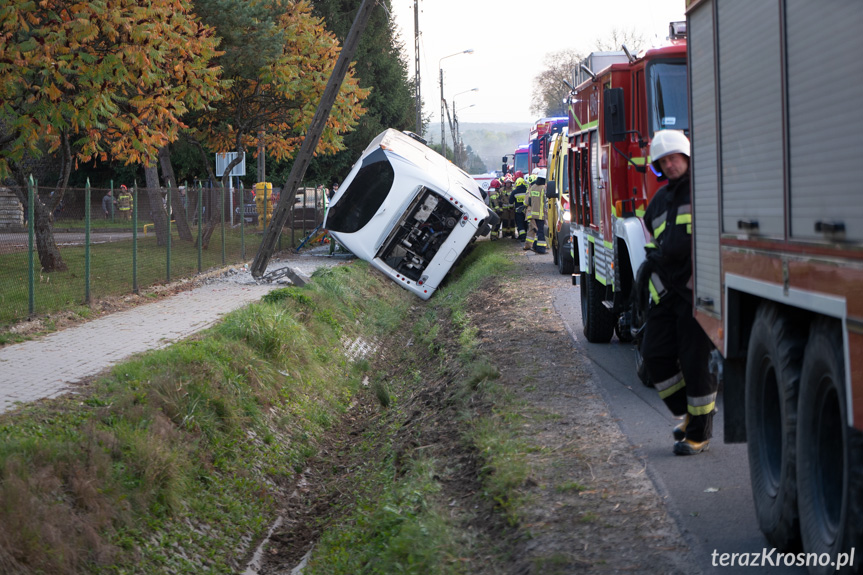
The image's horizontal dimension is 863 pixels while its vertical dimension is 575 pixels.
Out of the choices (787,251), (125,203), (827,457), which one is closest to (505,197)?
(125,203)

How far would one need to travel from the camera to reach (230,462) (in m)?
8.46

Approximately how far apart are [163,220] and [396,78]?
3119 centimetres

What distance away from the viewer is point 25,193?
15156 millimetres

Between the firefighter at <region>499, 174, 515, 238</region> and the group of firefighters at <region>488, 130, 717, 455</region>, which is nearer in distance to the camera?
the group of firefighters at <region>488, 130, 717, 455</region>

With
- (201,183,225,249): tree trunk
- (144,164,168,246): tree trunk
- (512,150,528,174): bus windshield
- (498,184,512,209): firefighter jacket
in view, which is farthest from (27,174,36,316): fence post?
(512,150,528,174): bus windshield

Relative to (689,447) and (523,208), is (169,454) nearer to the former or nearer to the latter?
(689,447)

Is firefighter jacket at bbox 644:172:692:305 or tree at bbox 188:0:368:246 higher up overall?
tree at bbox 188:0:368:246

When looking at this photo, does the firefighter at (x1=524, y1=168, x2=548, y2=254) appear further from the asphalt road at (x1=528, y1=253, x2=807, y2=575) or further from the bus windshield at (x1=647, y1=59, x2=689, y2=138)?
the asphalt road at (x1=528, y1=253, x2=807, y2=575)

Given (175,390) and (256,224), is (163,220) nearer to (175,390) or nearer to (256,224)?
(256,224)

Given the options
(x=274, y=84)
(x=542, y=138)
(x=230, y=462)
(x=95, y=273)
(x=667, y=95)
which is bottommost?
(x=230, y=462)

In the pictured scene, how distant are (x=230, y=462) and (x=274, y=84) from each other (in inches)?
725

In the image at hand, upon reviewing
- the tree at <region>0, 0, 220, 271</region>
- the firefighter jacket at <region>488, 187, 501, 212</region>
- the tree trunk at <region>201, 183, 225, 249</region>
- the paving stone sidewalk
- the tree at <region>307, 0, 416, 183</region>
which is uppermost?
the tree at <region>307, 0, 416, 183</region>

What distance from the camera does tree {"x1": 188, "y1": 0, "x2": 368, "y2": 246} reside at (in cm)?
2420

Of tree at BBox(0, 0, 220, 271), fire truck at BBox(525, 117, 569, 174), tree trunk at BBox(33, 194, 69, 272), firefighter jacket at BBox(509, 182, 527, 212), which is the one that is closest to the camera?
tree at BBox(0, 0, 220, 271)
